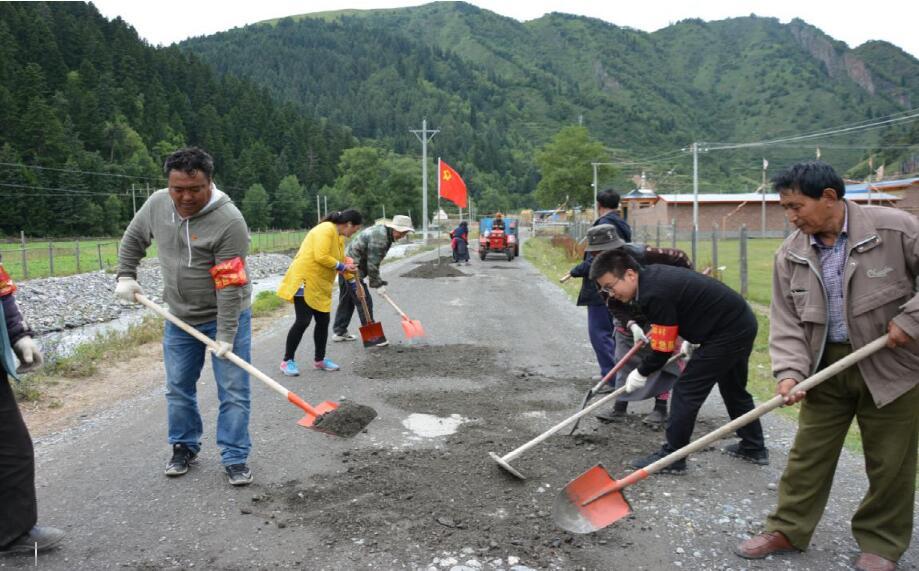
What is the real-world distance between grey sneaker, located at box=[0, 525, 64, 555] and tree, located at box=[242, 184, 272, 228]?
259ft

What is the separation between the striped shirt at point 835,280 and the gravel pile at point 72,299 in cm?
1163

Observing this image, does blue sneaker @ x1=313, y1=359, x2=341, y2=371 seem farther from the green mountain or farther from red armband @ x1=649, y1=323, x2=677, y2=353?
the green mountain

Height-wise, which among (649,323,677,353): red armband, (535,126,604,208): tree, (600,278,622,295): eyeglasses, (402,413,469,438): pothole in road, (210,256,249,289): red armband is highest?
(535,126,604,208): tree

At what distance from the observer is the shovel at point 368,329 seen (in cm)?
823

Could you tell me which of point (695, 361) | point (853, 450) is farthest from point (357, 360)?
point (853, 450)

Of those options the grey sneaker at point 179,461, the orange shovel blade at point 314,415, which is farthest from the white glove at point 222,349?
the grey sneaker at point 179,461

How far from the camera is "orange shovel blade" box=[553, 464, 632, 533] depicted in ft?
11.1

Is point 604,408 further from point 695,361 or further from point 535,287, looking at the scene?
point 535,287

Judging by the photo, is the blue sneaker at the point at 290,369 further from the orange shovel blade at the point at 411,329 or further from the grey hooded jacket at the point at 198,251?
the grey hooded jacket at the point at 198,251

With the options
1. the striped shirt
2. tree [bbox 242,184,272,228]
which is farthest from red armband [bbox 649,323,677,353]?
tree [bbox 242,184,272,228]

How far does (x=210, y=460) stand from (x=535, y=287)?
1258cm

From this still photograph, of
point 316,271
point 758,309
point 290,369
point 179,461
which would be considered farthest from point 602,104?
point 179,461

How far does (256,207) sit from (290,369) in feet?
254

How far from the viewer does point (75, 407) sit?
232 inches
